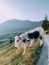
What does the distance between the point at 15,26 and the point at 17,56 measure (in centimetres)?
42

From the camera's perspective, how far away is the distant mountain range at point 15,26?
273 centimetres

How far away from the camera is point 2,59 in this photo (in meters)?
2.50

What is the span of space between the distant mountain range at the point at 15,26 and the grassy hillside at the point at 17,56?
8.2 inches

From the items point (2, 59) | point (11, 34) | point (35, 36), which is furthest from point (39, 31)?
point (2, 59)

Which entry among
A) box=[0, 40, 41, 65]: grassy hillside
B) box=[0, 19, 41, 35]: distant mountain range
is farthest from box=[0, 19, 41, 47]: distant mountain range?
box=[0, 40, 41, 65]: grassy hillside

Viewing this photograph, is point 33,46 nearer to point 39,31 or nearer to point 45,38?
point 39,31

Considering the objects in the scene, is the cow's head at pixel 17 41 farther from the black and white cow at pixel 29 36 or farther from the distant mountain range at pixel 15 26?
the distant mountain range at pixel 15 26

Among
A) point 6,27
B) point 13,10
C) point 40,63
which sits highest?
point 13,10

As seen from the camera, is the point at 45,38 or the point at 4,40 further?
the point at 45,38

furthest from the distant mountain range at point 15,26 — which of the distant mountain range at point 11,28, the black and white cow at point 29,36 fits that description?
the black and white cow at point 29,36

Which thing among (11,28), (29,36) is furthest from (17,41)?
(11,28)

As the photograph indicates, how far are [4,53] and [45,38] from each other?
782 millimetres

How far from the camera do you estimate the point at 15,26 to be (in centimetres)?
276

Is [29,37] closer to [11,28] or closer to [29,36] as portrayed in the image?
[29,36]
